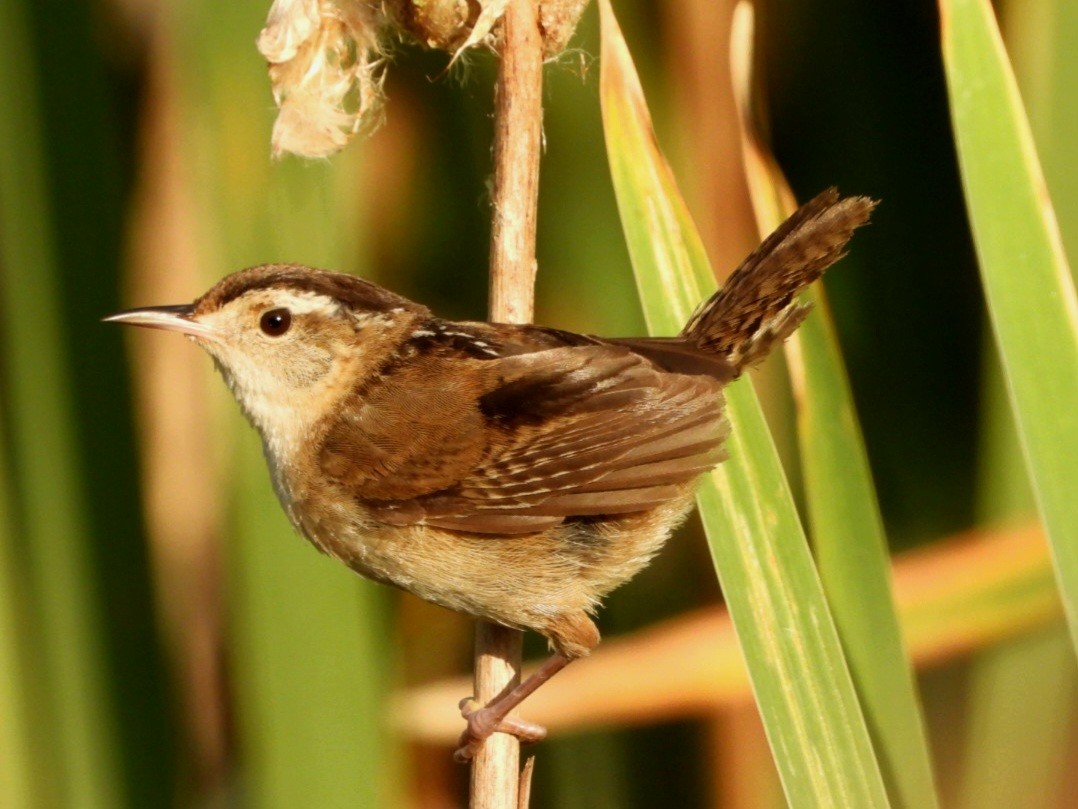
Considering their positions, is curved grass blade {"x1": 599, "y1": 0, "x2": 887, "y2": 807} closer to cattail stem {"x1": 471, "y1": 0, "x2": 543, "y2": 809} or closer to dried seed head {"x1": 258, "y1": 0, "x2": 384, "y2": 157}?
cattail stem {"x1": 471, "y1": 0, "x2": 543, "y2": 809}

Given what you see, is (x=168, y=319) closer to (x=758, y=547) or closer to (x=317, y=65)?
(x=317, y=65)

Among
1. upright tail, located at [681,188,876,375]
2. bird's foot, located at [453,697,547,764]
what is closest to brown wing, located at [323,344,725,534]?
upright tail, located at [681,188,876,375]

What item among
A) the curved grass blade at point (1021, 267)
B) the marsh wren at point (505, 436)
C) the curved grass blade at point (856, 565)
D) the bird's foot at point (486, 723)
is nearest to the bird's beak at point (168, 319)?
the marsh wren at point (505, 436)

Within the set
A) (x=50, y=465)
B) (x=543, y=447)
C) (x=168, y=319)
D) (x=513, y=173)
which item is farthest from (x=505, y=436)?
(x=50, y=465)

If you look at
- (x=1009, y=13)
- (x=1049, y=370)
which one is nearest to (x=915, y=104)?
(x=1009, y=13)

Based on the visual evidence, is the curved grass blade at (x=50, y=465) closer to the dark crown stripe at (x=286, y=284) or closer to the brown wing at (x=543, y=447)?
the dark crown stripe at (x=286, y=284)

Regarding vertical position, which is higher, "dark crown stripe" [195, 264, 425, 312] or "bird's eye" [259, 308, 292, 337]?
"dark crown stripe" [195, 264, 425, 312]

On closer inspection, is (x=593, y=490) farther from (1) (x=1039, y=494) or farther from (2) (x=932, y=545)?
(2) (x=932, y=545)
